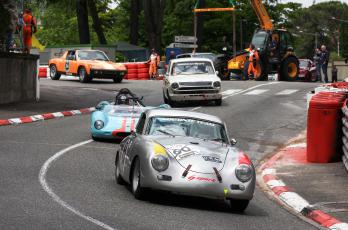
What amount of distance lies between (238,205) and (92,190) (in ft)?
6.95

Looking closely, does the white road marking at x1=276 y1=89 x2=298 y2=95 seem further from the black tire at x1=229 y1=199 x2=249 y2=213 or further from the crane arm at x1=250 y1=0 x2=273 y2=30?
the black tire at x1=229 y1=199 x2=249 y2=213

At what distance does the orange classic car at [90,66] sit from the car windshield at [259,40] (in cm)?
735

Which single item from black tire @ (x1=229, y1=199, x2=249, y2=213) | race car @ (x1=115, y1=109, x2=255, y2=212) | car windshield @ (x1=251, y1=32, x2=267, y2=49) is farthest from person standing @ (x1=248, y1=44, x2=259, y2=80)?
black tire @ (x1=229, y1=199, x2=249, y2=213)

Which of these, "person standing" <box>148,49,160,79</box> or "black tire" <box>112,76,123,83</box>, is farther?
"person standing" <box>148,49,160,79</box>

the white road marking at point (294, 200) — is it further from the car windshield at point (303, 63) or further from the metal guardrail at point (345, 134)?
the car windshield at point (303, 63)

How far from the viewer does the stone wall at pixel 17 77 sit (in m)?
28.2

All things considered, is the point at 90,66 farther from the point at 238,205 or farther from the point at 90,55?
the point at 238,205

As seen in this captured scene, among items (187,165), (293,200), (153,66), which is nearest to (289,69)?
(153,66)

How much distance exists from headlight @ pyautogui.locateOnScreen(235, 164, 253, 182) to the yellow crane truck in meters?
32.9

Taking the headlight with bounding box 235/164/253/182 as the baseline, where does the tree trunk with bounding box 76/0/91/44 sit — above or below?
above

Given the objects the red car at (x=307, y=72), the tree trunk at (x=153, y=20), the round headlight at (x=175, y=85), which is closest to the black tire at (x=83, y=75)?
the round headlight at (x=175, y=85)

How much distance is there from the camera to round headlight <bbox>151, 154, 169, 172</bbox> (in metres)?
11.2

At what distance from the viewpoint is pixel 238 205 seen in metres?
11.5

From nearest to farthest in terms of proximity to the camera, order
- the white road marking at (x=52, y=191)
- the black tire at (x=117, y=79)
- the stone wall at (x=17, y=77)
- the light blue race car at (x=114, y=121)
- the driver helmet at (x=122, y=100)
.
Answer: the white road marking at (x=52, y=191), the light blue race car at (x=114, y=121), the driver helmet at (x=122, y=100), the stone wall at (x=17, y=77), the black tire at (x=117, y=79)
